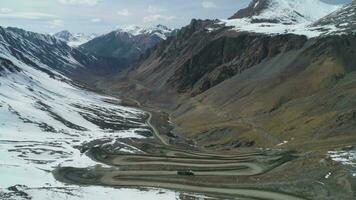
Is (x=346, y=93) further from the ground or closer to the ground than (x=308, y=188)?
further from the ground

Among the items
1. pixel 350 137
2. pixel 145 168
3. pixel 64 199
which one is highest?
pixel 350 137

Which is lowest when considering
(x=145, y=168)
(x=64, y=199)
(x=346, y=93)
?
(x=64, y=199)

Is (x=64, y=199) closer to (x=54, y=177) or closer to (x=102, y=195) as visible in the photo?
(x=102, y=195)

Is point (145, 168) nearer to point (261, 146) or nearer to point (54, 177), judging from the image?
point (54, 177)

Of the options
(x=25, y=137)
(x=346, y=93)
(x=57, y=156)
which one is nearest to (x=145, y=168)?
(x=57, y=156)

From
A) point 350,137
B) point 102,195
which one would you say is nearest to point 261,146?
point 350,137

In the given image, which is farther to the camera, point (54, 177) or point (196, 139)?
point (196, 139)

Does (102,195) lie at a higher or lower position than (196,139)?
lower

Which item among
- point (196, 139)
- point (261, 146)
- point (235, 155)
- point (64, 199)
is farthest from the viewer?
point (196, 139)

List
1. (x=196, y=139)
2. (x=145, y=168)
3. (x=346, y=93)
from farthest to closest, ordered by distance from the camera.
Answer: (x=196, y=139)
(x=346, y=93)
(x=145, y=168)
